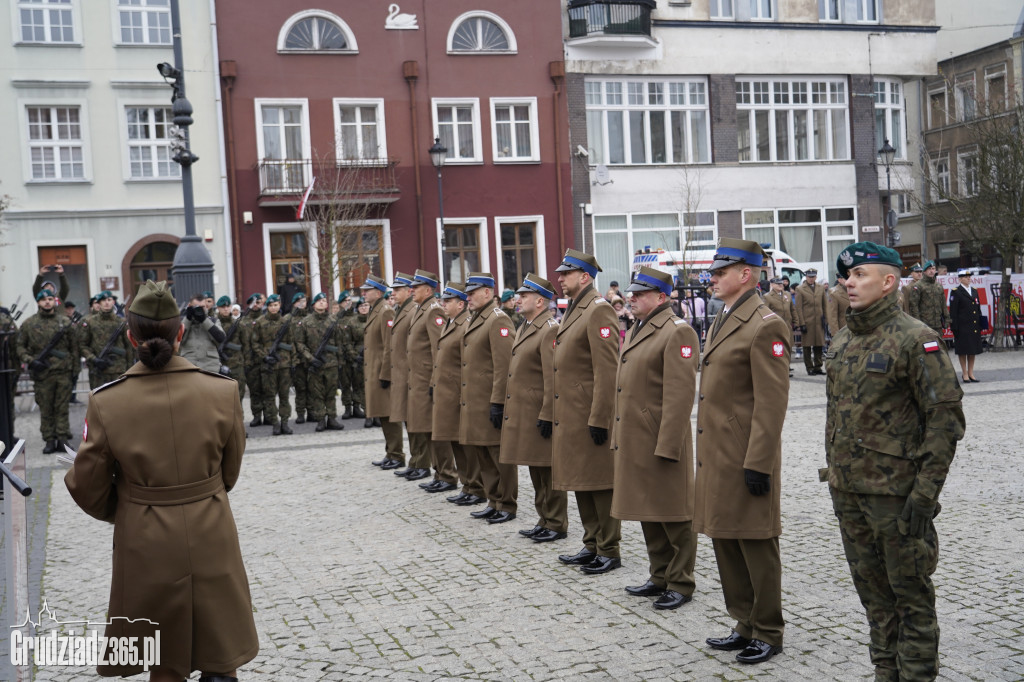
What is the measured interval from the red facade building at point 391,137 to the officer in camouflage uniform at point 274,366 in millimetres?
11533

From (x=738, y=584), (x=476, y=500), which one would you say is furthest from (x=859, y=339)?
(x=476, y=500)

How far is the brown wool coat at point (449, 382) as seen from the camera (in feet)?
33.8

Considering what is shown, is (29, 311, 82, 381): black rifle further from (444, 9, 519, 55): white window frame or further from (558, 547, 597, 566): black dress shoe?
(444, 9, 519, 55): white window frame

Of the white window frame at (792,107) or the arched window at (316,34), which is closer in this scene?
the arched window at (316,34)

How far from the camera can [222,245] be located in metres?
29.8

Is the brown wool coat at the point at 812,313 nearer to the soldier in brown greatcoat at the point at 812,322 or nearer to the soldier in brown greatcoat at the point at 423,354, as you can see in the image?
the soldier in brown greatcoat at the point at 812,322

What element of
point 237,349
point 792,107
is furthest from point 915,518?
point 792,107

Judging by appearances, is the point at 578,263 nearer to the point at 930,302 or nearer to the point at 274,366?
the point at 274,366

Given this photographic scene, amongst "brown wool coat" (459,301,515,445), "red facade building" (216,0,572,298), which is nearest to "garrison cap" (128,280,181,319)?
"brown wool coat" (459,301,515,445)

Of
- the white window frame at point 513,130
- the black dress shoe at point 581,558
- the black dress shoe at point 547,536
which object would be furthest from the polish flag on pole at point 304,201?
the black dress shoe at point 581,558

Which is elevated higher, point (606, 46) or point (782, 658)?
point (606, 46)

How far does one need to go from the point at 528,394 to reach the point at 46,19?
83.1 ft

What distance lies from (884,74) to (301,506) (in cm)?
3318

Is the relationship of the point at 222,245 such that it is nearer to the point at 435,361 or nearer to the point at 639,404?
the point at 435,361
